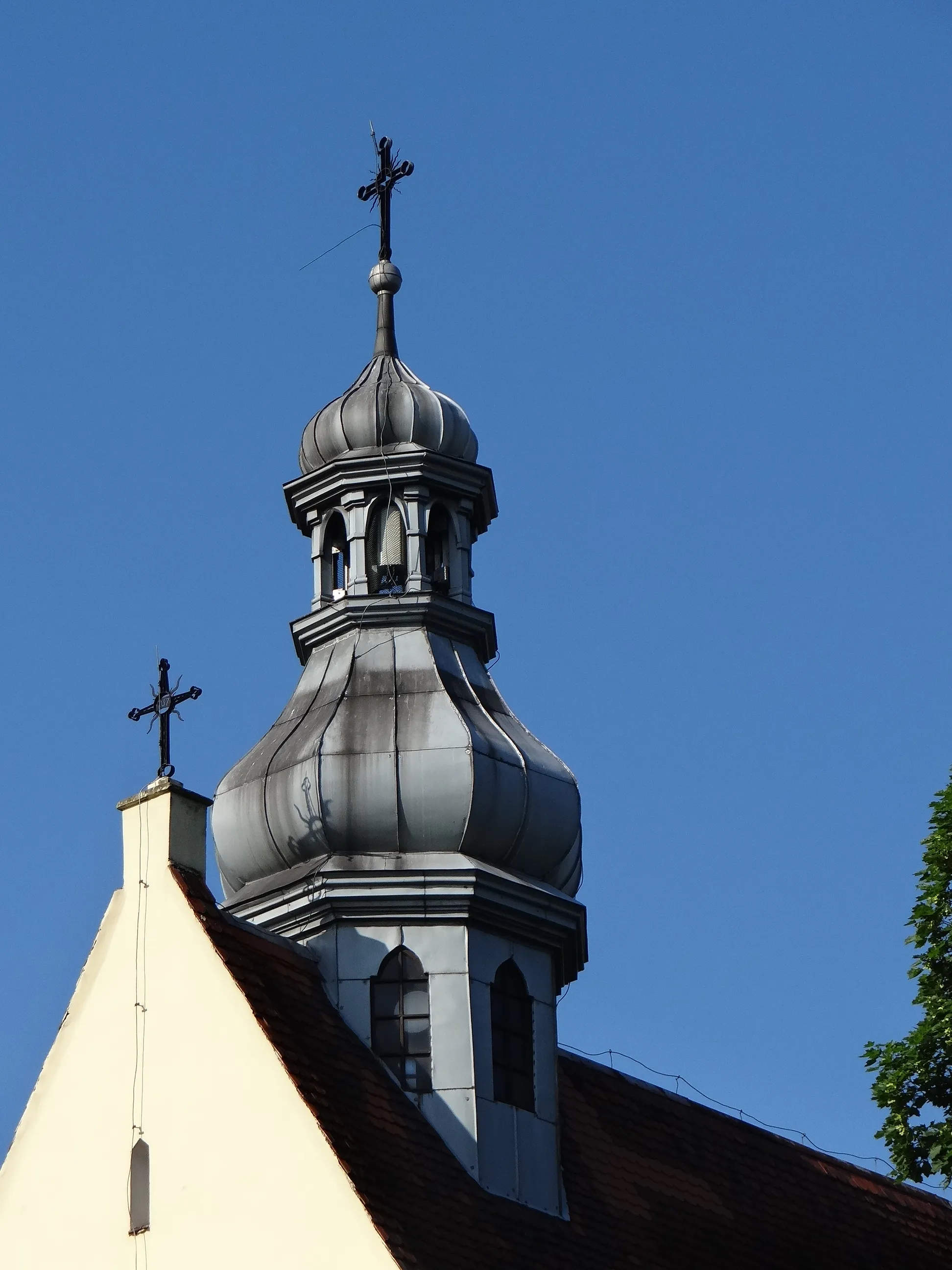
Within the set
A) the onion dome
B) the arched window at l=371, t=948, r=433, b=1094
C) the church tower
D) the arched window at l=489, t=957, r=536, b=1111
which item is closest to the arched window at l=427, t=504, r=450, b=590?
the church tower

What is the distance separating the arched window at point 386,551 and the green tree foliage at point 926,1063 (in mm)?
5951

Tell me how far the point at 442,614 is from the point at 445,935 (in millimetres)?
3493

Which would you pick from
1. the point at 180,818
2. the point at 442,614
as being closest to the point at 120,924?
the point at 180,818

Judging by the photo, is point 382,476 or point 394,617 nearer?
point 394,617

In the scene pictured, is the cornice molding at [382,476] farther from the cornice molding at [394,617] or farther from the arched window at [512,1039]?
the arched window at [512,1039]

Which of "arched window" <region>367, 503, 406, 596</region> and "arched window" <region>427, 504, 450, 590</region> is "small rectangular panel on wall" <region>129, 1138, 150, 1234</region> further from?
"arched window" <region>427, 504, 450, 590</region>

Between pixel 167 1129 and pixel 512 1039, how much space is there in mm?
3889

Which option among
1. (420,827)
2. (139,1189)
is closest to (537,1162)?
(420,827)

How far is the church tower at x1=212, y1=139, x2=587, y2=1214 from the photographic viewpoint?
90.4ft

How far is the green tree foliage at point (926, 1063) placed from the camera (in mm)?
29750

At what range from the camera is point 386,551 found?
3044 centimetres

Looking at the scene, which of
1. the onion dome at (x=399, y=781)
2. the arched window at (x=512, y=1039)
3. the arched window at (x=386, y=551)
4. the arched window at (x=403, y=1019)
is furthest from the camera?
the arched window at (x=386, y=551)

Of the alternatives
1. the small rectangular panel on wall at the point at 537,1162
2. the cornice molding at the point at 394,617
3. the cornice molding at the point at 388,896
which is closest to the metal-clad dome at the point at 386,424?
the cornice molding at the point at 394,617

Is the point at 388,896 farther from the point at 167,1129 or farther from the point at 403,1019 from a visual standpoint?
the point at 167,1129
